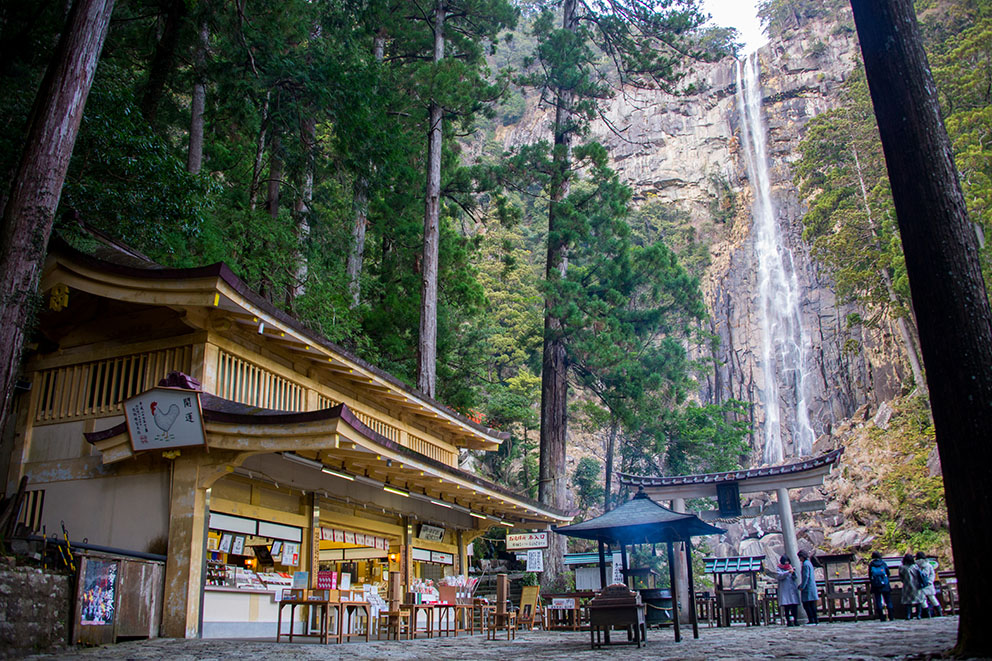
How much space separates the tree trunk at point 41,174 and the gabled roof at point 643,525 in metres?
8.50

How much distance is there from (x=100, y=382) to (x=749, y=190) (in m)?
51.5

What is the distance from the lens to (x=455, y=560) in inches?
650

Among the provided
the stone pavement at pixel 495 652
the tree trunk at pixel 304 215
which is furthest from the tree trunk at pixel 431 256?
the stone pavement at pixel 495 652

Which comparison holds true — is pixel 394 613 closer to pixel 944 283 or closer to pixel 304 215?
pixel 944 283

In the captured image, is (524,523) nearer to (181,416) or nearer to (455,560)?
(455,560)

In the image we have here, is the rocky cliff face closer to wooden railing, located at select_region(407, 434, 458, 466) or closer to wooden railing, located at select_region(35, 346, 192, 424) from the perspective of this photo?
wooden railing, located at select_region(407, 434, 458, 466)

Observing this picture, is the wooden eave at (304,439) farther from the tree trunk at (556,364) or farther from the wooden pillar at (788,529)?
the wooden pillar at (788,529)

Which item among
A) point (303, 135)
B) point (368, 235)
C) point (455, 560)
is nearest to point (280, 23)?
point (303, 135)

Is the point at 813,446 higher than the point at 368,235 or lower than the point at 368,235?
lower

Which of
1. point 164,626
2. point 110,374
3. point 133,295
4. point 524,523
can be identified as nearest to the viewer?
point 164,626

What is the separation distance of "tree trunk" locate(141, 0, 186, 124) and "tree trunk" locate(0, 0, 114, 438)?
4.66m

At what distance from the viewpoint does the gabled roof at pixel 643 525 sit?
10812 mm

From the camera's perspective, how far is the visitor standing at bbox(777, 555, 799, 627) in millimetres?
13706

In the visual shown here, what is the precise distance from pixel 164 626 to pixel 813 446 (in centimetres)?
3943
